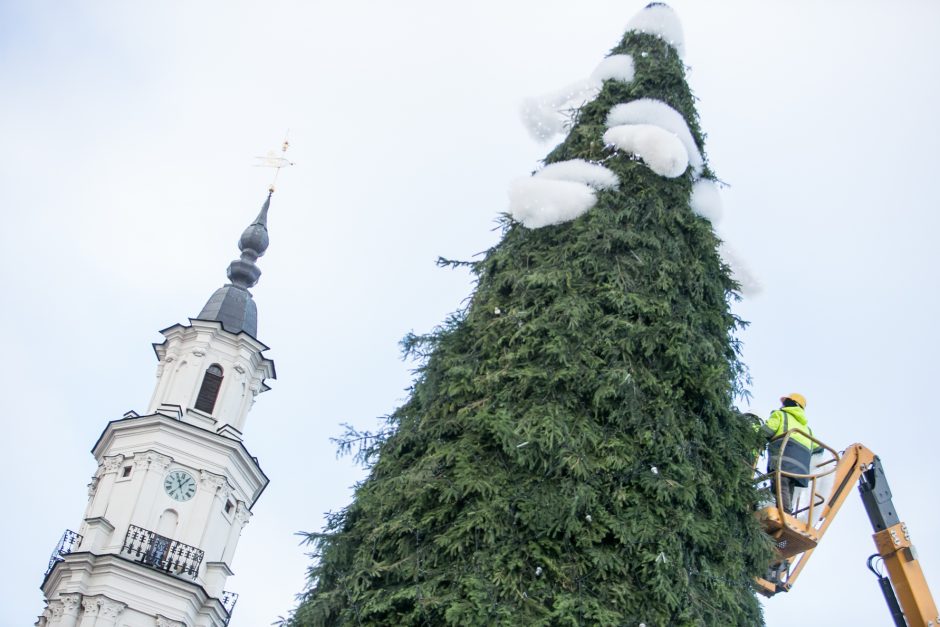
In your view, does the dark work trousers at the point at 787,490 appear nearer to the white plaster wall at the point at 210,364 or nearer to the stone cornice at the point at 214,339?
the white plaster wall at the point at 210,364

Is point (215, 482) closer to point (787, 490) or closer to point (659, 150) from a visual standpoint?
point (787, 490)

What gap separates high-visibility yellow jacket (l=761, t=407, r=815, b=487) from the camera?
499 inches

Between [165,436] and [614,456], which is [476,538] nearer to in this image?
[614,456]

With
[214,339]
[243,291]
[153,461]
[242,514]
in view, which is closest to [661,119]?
[153,461]

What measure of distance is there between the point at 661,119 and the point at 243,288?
34.5 meters

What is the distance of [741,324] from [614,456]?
288 centimetres

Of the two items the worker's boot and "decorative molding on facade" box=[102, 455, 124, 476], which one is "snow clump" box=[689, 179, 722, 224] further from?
"decorative molding on facade" box=[102, 455, 124, 476]

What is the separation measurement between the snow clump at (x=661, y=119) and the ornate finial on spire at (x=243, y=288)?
103 ft

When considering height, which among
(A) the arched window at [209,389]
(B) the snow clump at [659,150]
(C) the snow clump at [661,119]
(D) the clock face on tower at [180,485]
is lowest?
(B) the snow clump at [659,150]

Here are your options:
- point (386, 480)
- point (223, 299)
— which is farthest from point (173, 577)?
point (386, 480)

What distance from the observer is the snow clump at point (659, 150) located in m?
12.7

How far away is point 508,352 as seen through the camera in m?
11.2

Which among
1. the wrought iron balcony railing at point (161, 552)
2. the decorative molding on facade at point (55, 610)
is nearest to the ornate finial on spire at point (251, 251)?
the wrought iron balcony railing at point (161, 552)

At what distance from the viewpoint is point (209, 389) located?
41.6 m
